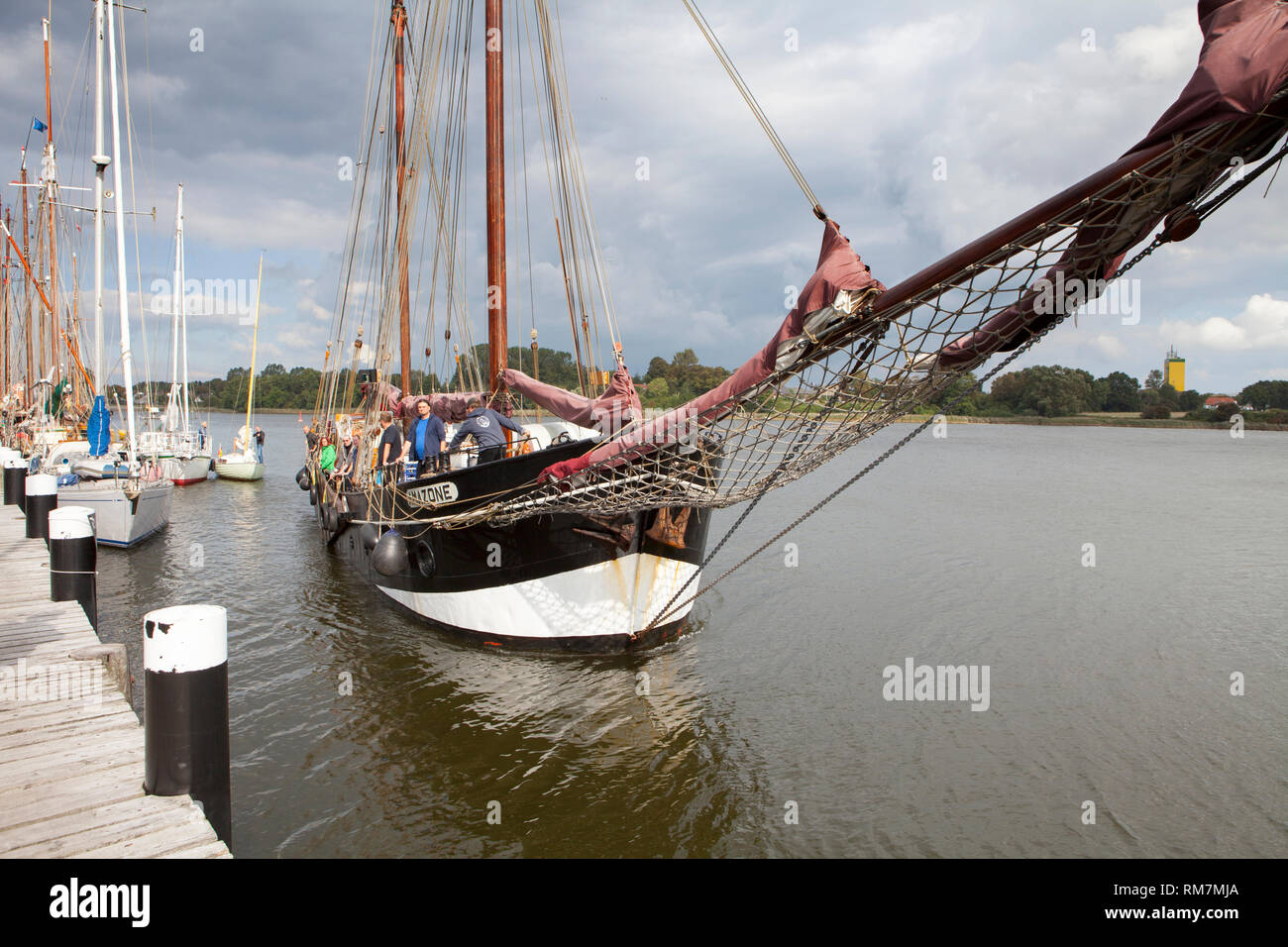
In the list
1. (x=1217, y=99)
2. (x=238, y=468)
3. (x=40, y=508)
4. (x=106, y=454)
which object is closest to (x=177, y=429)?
(x=238, y=468)

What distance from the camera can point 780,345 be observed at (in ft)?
17.6

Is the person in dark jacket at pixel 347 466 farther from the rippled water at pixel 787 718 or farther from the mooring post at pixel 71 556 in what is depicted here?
the mooring post at pixel 71 556

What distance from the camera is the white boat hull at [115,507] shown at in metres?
15.4

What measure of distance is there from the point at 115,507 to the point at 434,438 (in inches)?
389

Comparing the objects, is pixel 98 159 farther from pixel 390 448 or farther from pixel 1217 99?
pixel 1217 99

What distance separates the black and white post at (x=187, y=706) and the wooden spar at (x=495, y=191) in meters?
7.28

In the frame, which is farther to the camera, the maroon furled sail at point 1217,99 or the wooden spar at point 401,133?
the wooden spar at point 401,133

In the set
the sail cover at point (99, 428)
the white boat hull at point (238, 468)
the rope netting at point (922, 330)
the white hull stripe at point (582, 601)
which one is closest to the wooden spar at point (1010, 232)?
the rope netting at point (922, 330)
